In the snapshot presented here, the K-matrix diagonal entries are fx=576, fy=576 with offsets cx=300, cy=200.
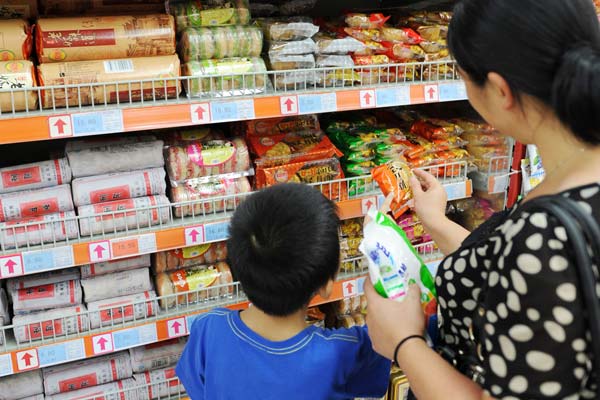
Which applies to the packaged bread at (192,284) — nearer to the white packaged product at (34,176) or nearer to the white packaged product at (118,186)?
the white packaged product at (118,186)

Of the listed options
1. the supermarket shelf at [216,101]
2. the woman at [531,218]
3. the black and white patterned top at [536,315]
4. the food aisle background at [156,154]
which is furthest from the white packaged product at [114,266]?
the black and white patterned top at [536,315]

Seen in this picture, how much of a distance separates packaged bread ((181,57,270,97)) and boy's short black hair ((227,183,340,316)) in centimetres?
67

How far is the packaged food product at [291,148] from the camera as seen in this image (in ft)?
6.29

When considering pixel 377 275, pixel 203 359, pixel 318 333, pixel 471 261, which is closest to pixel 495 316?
pixel 471 261

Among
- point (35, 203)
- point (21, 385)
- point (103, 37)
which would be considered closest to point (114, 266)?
point (35, 203)

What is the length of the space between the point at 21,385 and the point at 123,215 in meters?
0.59

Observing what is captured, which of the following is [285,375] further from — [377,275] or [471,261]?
[471,261]

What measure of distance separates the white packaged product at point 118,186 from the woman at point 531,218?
110 centimetres

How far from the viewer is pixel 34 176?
1653 mm

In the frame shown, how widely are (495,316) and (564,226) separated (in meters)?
0.14

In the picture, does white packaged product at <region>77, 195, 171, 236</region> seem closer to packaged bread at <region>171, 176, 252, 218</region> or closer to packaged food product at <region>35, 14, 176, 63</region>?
packaged bread at <region>171, 176, 252, 218</region>

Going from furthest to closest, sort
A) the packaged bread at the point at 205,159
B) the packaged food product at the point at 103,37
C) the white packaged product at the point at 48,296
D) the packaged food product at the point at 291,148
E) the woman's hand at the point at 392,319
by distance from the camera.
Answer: the packaged food product at the point at 291,148, the packaged bread at the point at 205,159, the white packaged product at the point at 48,296, the packaged food product at the point at 103,37, the woman's hand at the point at 392,319

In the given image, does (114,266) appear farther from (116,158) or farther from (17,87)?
(17,87)

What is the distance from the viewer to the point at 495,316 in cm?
72
